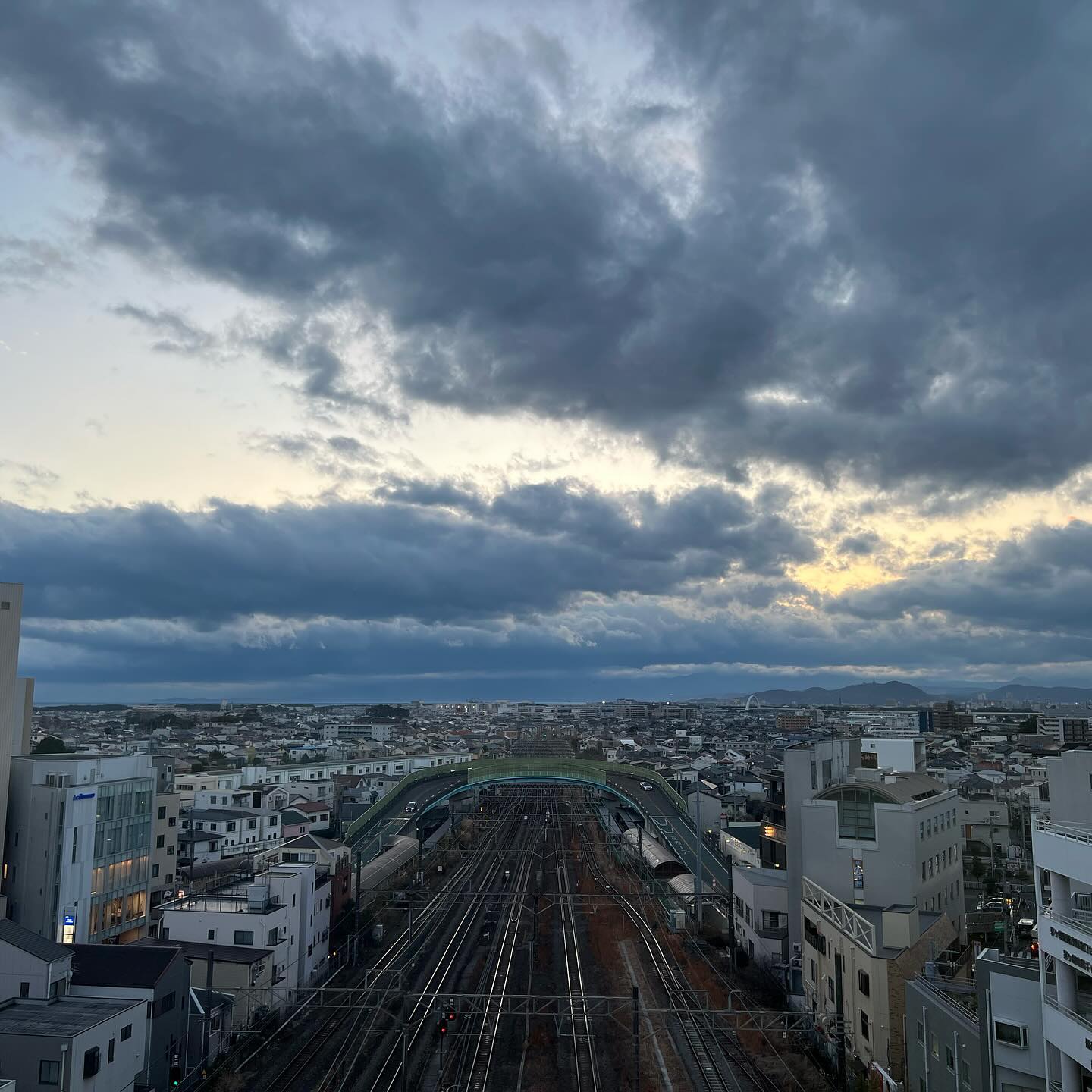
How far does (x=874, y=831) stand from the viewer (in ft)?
121

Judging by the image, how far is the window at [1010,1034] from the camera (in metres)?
19.0

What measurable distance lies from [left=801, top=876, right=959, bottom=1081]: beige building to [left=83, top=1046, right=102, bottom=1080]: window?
21.9 m

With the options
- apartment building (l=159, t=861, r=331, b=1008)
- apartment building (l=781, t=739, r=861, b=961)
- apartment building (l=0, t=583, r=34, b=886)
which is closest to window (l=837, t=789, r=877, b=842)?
apartment building (l=781, t=739, r=861, b=961)

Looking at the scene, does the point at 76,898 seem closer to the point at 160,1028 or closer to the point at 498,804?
the point at 160,1028

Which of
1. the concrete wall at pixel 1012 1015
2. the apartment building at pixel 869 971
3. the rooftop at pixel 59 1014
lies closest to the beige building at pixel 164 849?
the rooftop at pixel 59 1014

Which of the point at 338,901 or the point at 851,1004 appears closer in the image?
the point at 851,1004

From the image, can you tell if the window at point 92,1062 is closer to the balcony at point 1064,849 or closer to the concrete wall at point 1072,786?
the balcony at point 1064,849

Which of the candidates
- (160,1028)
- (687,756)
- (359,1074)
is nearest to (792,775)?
(359,1074)

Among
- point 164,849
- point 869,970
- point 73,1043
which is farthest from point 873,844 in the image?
point 164,849

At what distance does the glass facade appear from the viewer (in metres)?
39.8

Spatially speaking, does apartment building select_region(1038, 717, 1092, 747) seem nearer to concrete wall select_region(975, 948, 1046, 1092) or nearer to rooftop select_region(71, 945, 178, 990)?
concrete wall select_region(975, 948, 1046, 1092)

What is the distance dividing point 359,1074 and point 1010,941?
20.9 m

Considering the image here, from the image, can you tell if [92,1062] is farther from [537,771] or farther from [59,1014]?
[537,771]

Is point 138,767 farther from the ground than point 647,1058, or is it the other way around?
point 138,767
